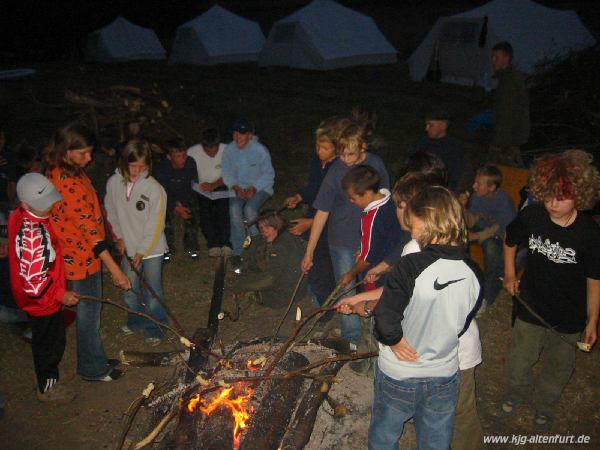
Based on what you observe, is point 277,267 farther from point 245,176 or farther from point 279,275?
point 245,176

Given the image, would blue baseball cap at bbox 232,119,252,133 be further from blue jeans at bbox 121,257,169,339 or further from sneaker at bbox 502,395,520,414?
sneaker at bbox 502,395,520,414

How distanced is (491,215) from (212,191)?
12.1 feet

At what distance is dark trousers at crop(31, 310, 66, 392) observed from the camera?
4078 millimetres

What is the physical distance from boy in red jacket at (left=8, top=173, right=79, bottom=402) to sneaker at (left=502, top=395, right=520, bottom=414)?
3.78 m

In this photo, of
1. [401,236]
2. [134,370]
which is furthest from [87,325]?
[401,236]

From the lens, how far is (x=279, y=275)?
550 centimetres

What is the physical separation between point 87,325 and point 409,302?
3.00 metres

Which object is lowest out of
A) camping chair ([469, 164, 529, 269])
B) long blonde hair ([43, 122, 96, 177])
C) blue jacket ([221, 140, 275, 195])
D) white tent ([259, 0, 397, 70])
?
camping chair ([469, 164, 529, 269])

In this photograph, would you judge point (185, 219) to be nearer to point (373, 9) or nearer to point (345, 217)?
point (345, 217)

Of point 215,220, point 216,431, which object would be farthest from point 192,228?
point 216,431

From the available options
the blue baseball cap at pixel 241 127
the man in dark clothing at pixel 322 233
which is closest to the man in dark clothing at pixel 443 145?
the man in dark clothing at pixel 322 233

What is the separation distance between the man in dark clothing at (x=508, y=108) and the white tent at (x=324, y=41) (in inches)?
582

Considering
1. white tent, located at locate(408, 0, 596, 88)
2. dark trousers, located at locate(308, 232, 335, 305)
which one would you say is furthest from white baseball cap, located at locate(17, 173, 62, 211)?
white tent, located at locate(408, 0, 596, 88)

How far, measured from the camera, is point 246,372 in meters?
3.82
